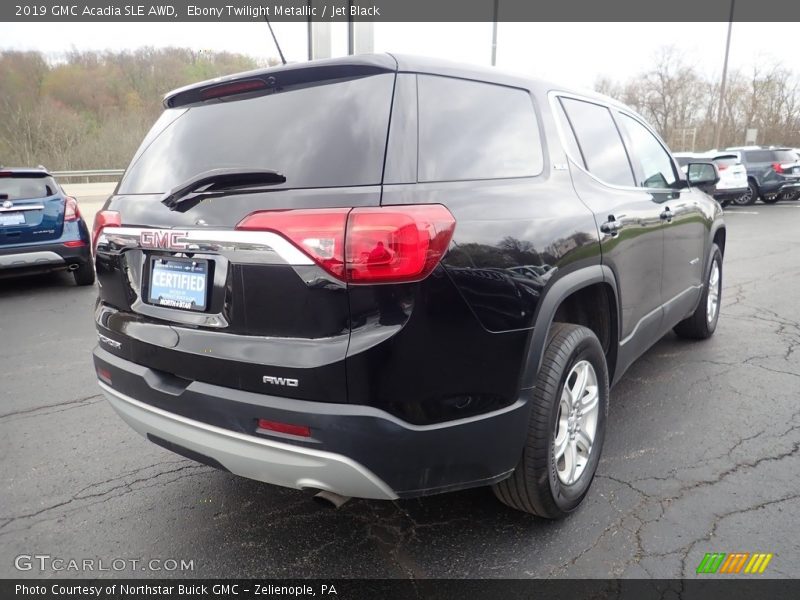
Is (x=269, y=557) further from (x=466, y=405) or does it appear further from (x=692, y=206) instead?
(x=692, y=206)

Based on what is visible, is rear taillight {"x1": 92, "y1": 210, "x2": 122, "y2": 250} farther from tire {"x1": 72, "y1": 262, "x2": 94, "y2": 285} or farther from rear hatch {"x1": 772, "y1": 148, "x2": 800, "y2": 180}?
rear hatch {"x1": 772, "y1": 148, "x2": 800, "y2": 180}

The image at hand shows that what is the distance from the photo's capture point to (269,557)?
2309mm

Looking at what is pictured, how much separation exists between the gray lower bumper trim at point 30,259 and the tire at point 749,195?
18.9 metres

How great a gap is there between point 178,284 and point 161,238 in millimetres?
187

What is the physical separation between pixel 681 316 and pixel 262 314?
3294mm

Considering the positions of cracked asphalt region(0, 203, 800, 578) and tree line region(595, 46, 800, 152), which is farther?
tree line region(595, 46, 800, 152)

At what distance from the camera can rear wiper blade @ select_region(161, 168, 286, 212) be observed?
6.33ft

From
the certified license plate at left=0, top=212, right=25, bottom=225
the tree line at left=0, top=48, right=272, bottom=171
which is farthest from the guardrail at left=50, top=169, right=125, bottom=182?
the certified license plate at left=0, top=212, right=25, bottom=225

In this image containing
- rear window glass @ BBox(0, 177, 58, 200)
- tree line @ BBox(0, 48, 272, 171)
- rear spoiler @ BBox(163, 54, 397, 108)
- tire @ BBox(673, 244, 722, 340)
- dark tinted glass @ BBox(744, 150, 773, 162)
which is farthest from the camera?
tree line @ BBox(0, 48, 272, 171)

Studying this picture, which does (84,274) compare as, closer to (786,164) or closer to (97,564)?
(97,564)

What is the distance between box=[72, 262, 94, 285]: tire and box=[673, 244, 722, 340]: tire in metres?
6.92

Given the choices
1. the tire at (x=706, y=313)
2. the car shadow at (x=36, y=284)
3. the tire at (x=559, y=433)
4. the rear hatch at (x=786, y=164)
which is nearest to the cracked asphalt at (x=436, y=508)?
the tire at (x=559, y=433)

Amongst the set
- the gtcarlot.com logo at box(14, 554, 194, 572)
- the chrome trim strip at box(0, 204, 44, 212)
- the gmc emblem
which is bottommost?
the gtcarlot.com logo at box(14, 554, 194, 572)

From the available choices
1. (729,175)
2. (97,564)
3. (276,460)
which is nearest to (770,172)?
(729,175)
